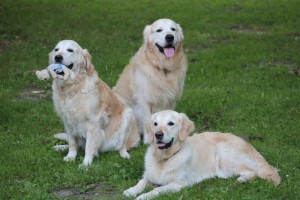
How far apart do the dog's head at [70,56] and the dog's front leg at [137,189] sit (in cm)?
191

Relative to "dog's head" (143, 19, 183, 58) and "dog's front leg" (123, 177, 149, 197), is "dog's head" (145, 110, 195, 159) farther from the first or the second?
"dog's head" (143, 19, 183, 58)

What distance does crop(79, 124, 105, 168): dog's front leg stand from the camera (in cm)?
738

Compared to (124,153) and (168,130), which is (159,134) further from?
(124,153)

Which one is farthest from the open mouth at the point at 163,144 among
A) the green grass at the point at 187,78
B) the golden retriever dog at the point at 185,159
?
the green grass at the point at 187,78

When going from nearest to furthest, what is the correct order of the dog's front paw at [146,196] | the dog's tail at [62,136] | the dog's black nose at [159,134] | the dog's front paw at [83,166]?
the dog's front paw at [146,196]
the dog's black nose at [159,134]
the dog's front paw at [83,166]
the dog's tail at [62,136]

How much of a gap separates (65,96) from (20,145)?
43.5 inches

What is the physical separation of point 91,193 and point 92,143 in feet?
4.00

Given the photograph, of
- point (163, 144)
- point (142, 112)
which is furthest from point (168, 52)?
point (163, 144)

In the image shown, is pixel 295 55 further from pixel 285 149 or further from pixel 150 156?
pixel 150 156

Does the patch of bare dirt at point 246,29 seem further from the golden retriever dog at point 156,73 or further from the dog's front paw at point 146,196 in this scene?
the dog's front paw at point 146,196

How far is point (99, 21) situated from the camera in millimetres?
17422

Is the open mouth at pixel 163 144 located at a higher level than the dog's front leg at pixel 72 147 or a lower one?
higher

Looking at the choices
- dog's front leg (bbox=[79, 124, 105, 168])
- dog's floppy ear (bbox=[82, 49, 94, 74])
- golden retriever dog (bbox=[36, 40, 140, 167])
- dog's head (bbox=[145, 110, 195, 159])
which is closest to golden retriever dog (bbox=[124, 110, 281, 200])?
dog's head (bbox=[145, 110, 195, 159])

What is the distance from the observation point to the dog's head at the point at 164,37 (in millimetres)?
8469
